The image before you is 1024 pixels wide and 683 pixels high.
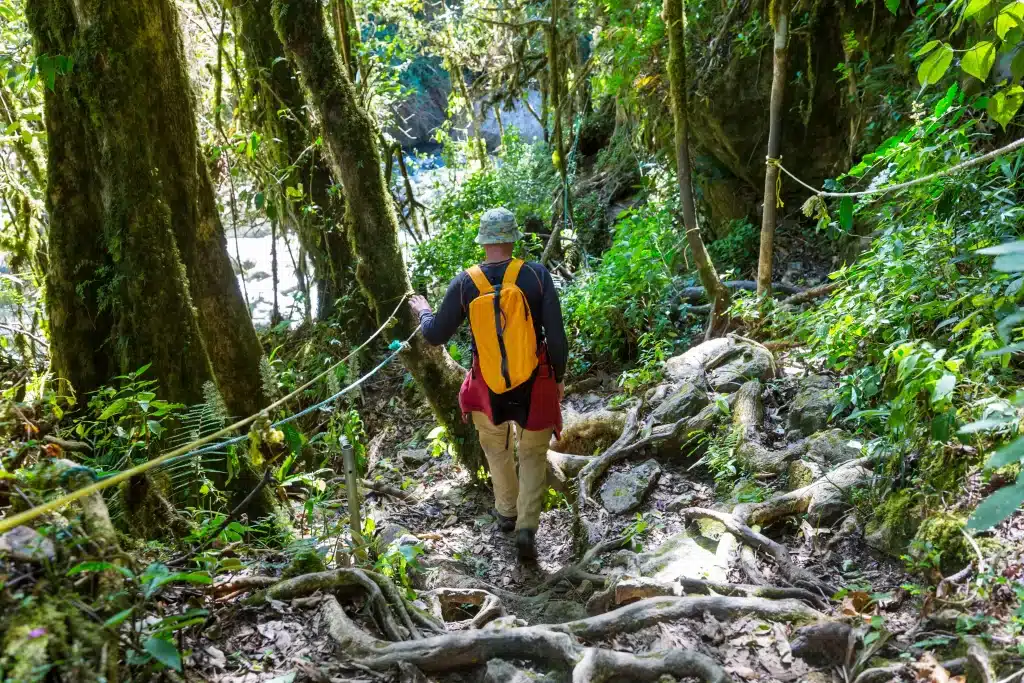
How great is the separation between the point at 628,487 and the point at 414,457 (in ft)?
8.17

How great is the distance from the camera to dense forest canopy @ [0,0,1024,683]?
8.52 ft

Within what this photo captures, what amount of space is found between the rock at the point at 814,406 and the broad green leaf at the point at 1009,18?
9.12ft

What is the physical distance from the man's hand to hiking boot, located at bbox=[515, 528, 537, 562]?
66.8 inches

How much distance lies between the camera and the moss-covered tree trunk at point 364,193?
200 inches

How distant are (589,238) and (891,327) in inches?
302

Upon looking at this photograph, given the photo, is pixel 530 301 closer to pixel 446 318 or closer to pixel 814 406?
pixel 446 318

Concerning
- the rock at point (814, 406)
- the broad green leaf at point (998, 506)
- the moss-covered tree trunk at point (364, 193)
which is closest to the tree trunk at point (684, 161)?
the rock at point (814, 406)

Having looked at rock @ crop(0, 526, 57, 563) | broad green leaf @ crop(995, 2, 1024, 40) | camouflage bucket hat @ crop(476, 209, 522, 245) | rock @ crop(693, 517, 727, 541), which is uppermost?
broad green leaf @ crop(995, 2, 1024, 40)

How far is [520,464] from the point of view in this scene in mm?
5078

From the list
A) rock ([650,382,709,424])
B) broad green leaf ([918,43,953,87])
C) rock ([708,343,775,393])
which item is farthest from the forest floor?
broad green leaf ([918,43,953,87])

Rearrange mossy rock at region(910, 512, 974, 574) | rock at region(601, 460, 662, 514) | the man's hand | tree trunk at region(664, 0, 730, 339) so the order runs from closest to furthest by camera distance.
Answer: mossy rock at region(910, 512, 974, 574) < the man's hand < rock at region(601, 460, 662, 514) < tree trunk at region(664, 0, 730, 339)

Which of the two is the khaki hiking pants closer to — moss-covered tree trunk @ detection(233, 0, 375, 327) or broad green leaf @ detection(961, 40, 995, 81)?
broad green leaf @ detection(961, 40, 995, 81)

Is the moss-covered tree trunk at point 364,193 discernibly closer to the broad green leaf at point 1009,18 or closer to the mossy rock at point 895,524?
the mossy rock at point 895,524

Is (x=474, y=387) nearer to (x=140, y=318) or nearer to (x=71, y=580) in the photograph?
(x=140, y=318)
